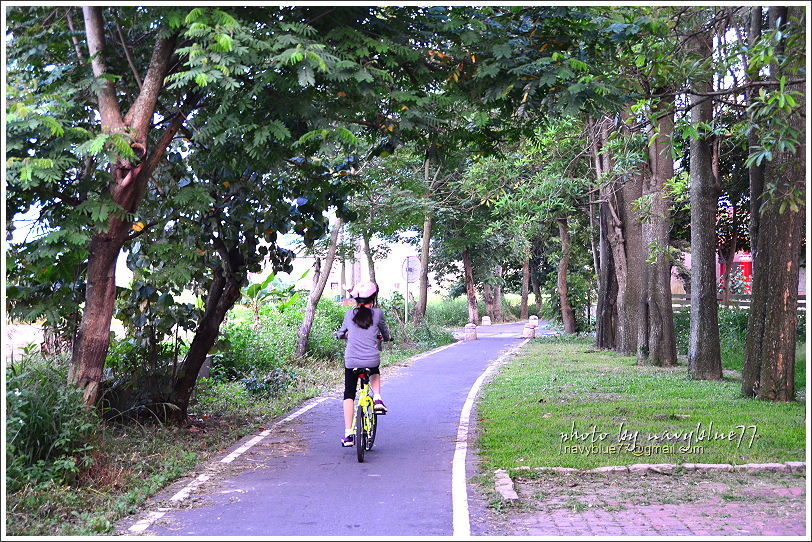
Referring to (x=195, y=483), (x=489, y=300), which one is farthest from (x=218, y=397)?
(x=489, y=300)

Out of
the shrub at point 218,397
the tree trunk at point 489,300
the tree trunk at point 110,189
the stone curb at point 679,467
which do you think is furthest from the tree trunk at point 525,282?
the tree trunk at point 110,189

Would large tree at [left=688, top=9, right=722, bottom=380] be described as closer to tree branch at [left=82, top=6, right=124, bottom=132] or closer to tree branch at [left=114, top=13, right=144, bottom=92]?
tree branch at [left=114, top=13, right=144, bottom=92]

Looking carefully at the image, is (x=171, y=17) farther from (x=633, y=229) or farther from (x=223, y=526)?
→ (x=633, y=229)

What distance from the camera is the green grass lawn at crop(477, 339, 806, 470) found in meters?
9.53

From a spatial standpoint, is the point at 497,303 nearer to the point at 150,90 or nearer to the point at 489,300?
the point at 489,300

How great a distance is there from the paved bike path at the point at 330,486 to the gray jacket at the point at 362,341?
116 cm

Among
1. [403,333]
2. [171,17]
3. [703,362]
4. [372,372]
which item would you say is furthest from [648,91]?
[403,333]

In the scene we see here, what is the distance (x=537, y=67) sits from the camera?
873 cm

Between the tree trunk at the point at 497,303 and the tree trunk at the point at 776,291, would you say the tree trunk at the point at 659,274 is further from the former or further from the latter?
the tree trunk at the point at 497,303

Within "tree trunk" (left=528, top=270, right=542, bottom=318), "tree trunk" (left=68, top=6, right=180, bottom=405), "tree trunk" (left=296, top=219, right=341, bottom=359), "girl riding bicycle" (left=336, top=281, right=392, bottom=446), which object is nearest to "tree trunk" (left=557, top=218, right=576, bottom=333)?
"tree trunk" (left=296, top=219, right=341, bottom=359)

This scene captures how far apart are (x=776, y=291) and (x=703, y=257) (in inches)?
154

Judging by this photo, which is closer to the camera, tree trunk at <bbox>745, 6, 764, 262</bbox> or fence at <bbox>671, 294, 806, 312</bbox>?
tree trunk at <bbox>745, 6, 764, 262</bbox>

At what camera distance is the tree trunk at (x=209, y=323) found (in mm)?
11812

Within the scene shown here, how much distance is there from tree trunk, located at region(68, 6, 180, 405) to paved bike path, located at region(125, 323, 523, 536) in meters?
2.04
